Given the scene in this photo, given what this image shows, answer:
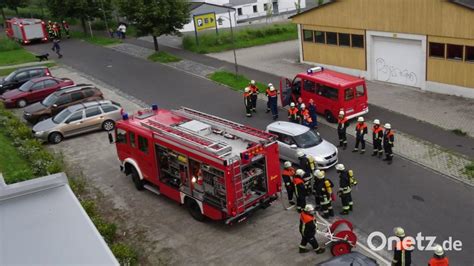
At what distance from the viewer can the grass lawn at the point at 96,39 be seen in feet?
137

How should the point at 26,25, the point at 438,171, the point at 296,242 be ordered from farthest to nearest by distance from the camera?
1. the point at 26,25
2. the point at 438,171
3. the point at 296,242

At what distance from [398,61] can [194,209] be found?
51.1 feet

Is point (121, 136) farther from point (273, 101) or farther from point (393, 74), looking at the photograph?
point (393, 74)

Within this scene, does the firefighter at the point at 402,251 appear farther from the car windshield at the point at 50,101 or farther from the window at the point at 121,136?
the car windshield at the point at 50,101

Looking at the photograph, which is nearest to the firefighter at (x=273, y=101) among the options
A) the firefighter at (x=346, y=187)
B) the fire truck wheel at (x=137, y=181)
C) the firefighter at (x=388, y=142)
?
the firefighter at (x=388, y=142)

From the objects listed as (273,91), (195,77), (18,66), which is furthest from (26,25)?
(273,91)

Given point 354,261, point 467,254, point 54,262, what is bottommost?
point 467,254

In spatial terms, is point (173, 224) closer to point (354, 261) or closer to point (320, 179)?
point (320, 179)

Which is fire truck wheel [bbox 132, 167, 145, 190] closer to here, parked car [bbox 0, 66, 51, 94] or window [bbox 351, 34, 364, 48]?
parked car [bbox 0, 66, 51, 94]

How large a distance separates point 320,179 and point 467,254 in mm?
3909

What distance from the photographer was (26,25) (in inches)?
1689

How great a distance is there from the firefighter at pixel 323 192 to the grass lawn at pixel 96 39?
31106mm

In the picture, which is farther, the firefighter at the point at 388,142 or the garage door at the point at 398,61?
the garage door at the point at 398,61

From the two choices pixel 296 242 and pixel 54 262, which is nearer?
pixel 54 262
